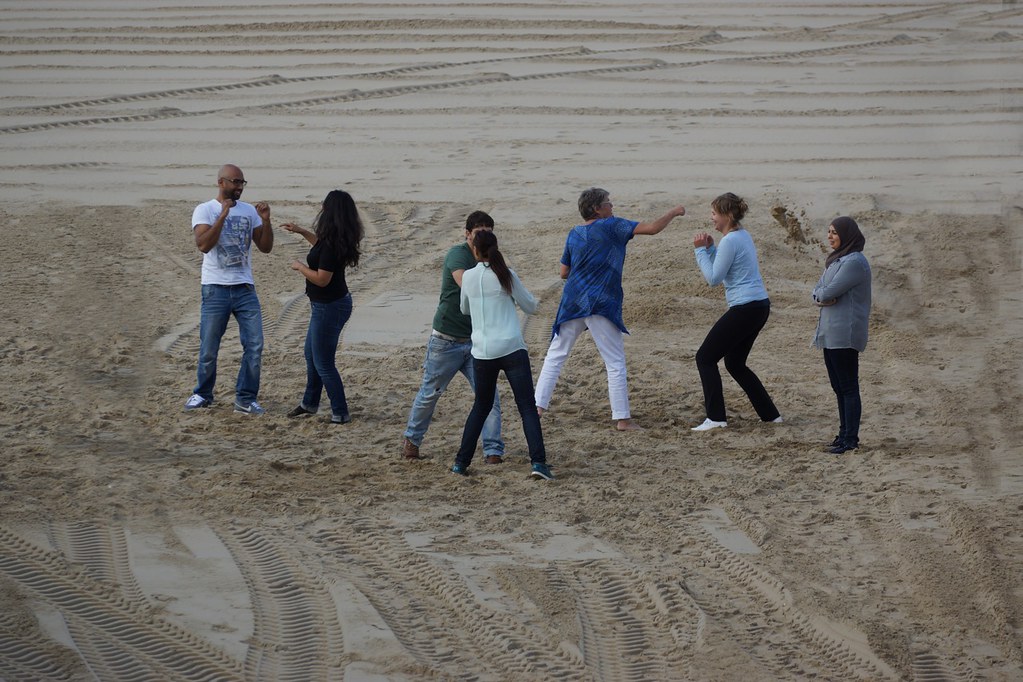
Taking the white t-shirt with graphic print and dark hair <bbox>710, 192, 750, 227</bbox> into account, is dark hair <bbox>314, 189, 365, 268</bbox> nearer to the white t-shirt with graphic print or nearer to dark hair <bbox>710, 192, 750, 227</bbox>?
the white t-shirt with graphic print

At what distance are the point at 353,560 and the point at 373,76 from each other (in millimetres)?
14154

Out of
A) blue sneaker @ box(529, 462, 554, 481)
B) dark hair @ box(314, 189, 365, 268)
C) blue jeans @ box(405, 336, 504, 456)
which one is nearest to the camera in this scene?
blue sneaker @ box(529, 462, 554, 481)

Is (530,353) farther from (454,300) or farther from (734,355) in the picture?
(454,300)

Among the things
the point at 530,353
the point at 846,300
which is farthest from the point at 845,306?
the point at 530,353

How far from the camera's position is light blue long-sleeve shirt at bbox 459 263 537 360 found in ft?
24.3

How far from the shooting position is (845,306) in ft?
26.2

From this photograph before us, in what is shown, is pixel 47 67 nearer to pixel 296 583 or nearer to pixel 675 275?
pixel 675 275

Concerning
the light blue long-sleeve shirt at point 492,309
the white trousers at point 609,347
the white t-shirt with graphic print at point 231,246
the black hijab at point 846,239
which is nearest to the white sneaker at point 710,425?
the white trousers at point 609,347

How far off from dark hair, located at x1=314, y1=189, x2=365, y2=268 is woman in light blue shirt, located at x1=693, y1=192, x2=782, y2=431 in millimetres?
2443

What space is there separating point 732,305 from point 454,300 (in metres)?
2.11

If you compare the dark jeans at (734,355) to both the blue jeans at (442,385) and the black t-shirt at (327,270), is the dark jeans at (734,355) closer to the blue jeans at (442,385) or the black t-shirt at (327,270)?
the blue jeans at (442,385)

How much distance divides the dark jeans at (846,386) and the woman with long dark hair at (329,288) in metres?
3.41

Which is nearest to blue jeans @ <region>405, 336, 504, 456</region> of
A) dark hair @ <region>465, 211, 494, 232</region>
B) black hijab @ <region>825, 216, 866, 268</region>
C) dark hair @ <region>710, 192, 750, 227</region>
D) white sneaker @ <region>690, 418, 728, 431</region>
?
dark hair @ <region>465, 211, 494, 232</region>

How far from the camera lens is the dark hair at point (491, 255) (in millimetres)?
7361
